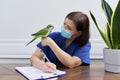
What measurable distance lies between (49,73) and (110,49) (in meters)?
0.41

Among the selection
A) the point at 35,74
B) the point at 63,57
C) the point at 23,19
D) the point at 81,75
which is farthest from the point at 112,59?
the point at 23,19

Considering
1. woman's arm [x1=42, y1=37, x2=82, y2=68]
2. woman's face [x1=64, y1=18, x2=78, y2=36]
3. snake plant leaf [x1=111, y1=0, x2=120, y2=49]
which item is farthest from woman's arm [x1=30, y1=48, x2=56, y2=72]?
snake plant leaf [x1=111, y1=0, x2=120, y2=49]

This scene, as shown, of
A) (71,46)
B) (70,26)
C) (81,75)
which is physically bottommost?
(81,75)

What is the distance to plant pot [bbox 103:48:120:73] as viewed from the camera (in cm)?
141

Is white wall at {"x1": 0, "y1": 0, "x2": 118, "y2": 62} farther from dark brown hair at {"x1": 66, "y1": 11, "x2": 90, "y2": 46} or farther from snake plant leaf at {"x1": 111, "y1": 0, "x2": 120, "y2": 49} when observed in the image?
snake plant leaf at {"x1": 111, "y1": 0, "x2": 120, "y2": 49}

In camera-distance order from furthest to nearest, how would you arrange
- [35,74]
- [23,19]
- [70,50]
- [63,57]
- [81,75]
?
[23,19] → [70,50] → [63,57] → [81,75] → [35,74]

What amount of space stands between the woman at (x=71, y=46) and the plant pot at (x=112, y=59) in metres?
0.23

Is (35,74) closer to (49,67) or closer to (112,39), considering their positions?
(49,67)

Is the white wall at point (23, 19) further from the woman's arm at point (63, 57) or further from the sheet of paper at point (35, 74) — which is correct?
the sheet of paper at point (35, 74)

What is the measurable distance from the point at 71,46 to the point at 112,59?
0.37m

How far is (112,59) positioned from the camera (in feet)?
4.66

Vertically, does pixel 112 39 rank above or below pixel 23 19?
below

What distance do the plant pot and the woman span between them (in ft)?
0.76

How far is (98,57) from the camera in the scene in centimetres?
230
